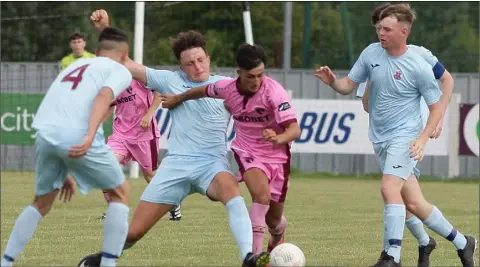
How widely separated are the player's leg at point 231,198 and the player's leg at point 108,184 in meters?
0.84

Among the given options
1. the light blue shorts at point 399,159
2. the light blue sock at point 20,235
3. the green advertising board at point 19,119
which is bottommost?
the green advertising board at point 19,119

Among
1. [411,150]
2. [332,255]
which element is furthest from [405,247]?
[411,150]

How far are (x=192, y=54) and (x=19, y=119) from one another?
1487cm

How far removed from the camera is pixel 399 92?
9.43 m

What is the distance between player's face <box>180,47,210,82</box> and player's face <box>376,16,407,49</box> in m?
1.33

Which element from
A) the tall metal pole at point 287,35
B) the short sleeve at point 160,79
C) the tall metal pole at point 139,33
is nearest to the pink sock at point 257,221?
the short sleeve at point 160,79

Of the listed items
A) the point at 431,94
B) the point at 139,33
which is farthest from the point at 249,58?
the point at 139,33

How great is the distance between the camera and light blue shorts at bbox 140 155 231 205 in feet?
29.3

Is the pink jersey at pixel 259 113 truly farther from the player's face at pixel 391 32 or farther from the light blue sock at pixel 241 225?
the player's face at pixel 391 32

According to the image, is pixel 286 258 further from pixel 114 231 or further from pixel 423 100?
pixel 423 100

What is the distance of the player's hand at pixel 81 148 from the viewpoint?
25.1 feet

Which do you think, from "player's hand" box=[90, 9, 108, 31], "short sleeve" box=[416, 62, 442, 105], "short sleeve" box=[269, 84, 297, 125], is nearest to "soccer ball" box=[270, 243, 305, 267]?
"short sleeve" box=[269, 84, 297, 125]

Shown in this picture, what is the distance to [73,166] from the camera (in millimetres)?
7926

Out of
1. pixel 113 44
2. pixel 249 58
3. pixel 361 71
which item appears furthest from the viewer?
pixel 361 71
